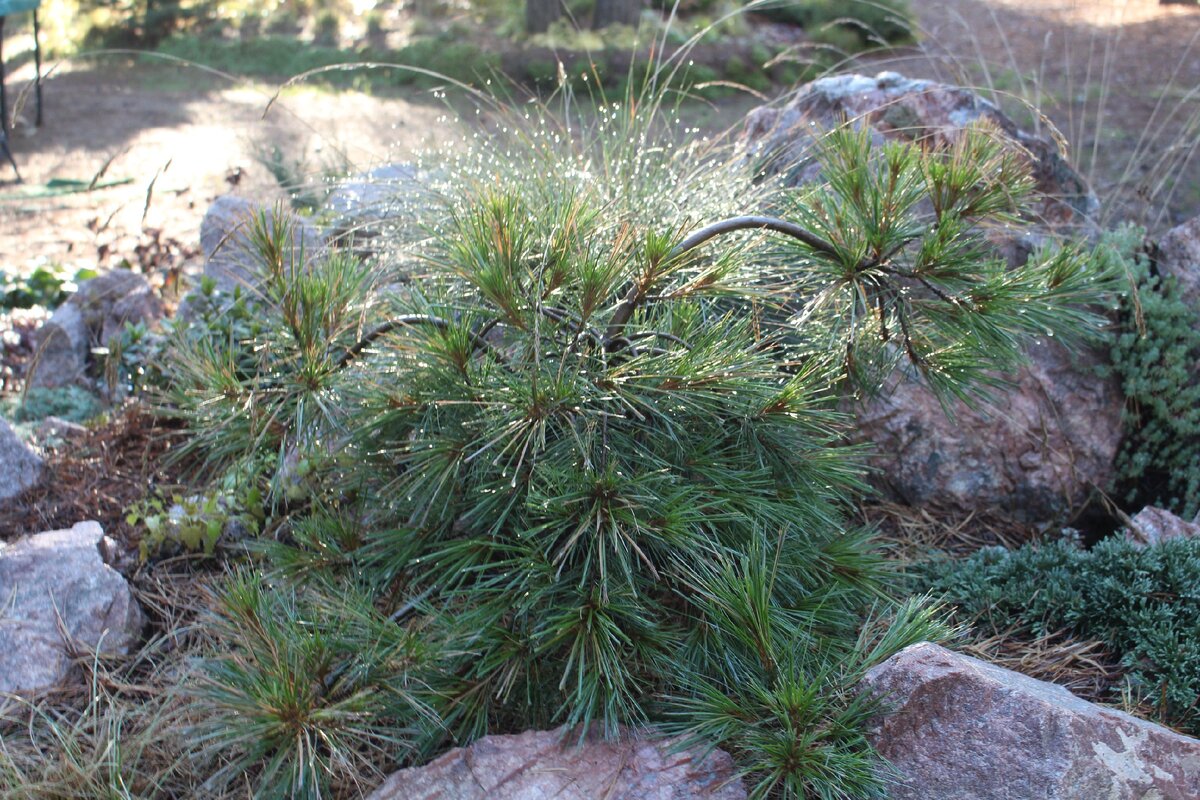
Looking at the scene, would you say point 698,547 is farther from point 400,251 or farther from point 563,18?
point 563,18

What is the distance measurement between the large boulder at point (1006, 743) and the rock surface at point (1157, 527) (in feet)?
3.22

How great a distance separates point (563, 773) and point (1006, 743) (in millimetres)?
733

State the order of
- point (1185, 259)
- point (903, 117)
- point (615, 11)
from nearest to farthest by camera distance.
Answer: point (1185, 259) → point (903, 117) → point (615, 11)

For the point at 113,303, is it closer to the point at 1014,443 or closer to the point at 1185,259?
the point at 1014,443

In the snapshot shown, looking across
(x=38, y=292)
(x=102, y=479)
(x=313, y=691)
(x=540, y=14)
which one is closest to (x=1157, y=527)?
(x=313, y=691)

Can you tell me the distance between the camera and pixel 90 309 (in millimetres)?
3973

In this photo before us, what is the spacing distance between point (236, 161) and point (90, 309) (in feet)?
11.3

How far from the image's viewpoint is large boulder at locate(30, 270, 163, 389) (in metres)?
3.87

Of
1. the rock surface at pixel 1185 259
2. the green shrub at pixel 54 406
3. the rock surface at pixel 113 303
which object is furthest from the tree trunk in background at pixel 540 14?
the rock surface at pixel 1185 259

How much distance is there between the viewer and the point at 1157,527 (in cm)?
264

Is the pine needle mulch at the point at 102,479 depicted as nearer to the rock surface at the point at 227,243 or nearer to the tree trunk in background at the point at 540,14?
the rock surface at the point at 227,243

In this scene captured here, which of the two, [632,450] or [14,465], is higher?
[632,450]

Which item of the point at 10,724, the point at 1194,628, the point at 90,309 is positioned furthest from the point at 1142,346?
the point at 90,309

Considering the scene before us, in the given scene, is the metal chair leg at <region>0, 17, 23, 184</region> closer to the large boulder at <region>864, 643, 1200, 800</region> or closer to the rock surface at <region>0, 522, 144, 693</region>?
the rock surface at <region>0, 522, 144, 693</region>
